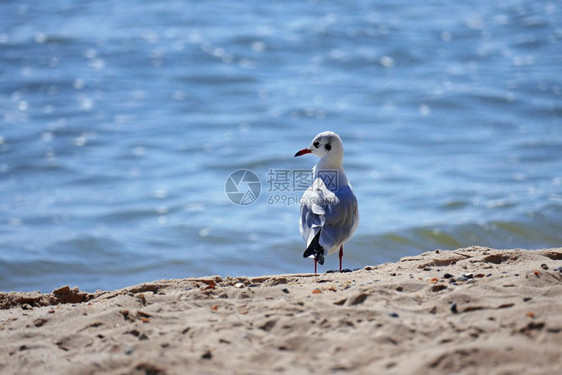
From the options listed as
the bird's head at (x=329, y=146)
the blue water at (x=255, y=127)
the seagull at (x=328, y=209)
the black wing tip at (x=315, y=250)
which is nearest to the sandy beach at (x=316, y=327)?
the black wing tip at (x=315, y=250)

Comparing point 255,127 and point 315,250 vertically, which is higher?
point 255,127

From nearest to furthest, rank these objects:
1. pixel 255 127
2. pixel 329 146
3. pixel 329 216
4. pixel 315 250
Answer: pixel 315 250, pixel 329 216, pixel 329 146, pixel 255 127

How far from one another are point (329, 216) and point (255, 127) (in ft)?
23.8

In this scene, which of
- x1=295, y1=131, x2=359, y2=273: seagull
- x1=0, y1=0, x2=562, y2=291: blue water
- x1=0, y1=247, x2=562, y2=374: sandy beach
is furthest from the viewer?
x1=0, y1=0, x2=562, y2=291: blue water

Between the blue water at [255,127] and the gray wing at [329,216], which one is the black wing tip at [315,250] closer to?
the gray wing at [329,216]

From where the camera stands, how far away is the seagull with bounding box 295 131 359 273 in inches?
253

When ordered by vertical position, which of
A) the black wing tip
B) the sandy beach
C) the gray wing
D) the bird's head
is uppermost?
the bird's head

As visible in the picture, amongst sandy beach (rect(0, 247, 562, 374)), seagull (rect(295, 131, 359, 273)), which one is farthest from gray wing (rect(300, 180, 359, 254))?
sandy beach (rect(0, 247, 562, 374))

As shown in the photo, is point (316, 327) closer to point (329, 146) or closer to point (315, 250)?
point (315, 250)

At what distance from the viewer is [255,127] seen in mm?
13617

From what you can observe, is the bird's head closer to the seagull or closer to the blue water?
the seagull

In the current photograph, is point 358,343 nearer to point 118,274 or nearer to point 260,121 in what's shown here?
point 118,274

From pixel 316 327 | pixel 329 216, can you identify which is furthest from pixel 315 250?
pixel 316 327

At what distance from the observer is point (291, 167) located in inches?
468
